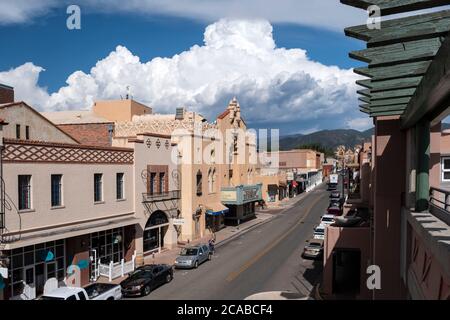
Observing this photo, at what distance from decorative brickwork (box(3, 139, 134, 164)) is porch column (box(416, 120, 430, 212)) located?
1689cm

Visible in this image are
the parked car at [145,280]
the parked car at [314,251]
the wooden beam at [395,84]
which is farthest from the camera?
the parked car at [314,251]

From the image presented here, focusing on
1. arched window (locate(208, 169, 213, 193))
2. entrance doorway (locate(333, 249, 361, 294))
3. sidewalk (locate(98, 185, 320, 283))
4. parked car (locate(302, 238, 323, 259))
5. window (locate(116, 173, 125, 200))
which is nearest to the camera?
entrance doorway (locate(333, 249, 361, 294))

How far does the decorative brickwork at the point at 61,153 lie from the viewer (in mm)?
19000

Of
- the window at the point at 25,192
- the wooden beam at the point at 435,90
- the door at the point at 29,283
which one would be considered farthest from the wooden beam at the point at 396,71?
the door at the point at 29,283

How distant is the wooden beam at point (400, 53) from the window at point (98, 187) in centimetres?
2027

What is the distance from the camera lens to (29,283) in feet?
65.8

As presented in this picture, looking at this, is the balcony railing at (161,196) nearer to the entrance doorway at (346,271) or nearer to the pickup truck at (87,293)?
the pickup truck at (87,293)

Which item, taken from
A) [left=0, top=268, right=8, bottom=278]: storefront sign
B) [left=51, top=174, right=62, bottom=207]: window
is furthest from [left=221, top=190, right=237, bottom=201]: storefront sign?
[left=0, top=268, right=8, bottom=278]: storefront sign

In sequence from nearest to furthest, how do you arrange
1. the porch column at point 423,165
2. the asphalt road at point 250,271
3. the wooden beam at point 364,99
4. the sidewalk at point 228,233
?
the porch column at point 423,165 < the wooden beam at point 364,99 < the asphalt road at point 250,271 < the sidewalk at point 228,233

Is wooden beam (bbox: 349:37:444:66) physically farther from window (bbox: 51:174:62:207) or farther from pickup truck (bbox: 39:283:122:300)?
window (bbox: 51:174:62:207)

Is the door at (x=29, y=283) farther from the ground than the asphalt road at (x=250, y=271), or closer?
farther from the ground

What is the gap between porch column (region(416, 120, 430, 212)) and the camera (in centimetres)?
906

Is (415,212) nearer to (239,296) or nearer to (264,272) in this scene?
(239,296)

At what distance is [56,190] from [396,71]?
61.9ft
